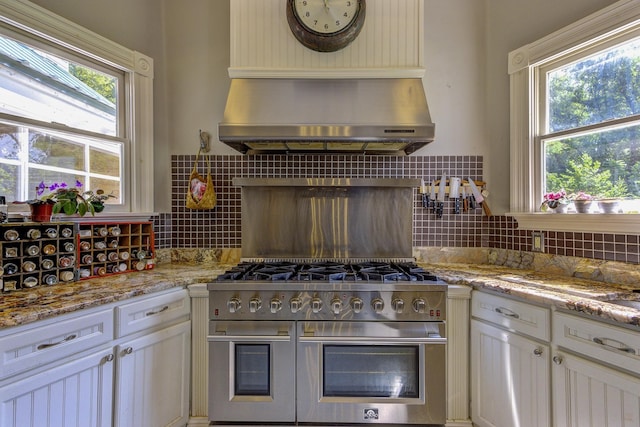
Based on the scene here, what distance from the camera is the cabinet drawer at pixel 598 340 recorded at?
1062 millimetres

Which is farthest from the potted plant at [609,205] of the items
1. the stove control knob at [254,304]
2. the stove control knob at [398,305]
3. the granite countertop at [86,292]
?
the granite countertop at [86,292]

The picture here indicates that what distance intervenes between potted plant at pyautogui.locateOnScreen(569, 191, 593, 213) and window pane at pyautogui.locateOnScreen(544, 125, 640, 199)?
0.06 meters

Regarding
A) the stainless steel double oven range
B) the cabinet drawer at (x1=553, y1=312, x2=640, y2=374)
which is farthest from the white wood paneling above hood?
the cabinet drawer at (x1=553, y1=312, x2=640, y2=374)

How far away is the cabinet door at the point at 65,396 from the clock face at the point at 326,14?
81.3 inches

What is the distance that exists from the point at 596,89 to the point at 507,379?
166cm

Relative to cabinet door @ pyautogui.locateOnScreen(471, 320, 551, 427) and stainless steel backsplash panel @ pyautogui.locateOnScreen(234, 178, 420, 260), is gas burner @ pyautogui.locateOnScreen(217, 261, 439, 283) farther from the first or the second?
cabinet door @ pyautogui.locateOnScreen(471, 320, 551, 427)

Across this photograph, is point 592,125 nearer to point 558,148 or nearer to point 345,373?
point 558,148

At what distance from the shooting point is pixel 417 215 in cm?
230

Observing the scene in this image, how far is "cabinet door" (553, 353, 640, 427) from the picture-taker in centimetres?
107

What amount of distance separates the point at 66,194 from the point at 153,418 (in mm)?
1248

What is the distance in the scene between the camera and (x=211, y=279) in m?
1.75

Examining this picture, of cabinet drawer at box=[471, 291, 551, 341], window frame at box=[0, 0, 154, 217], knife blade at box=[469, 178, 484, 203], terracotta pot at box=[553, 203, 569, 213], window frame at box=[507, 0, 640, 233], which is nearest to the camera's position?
cabinet drawer at box=[471, 291, 551, 341]

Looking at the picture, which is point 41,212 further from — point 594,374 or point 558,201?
point 558,201

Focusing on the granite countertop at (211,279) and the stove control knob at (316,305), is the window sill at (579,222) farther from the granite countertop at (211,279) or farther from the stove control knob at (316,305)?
the stove control knob at (316,305)
